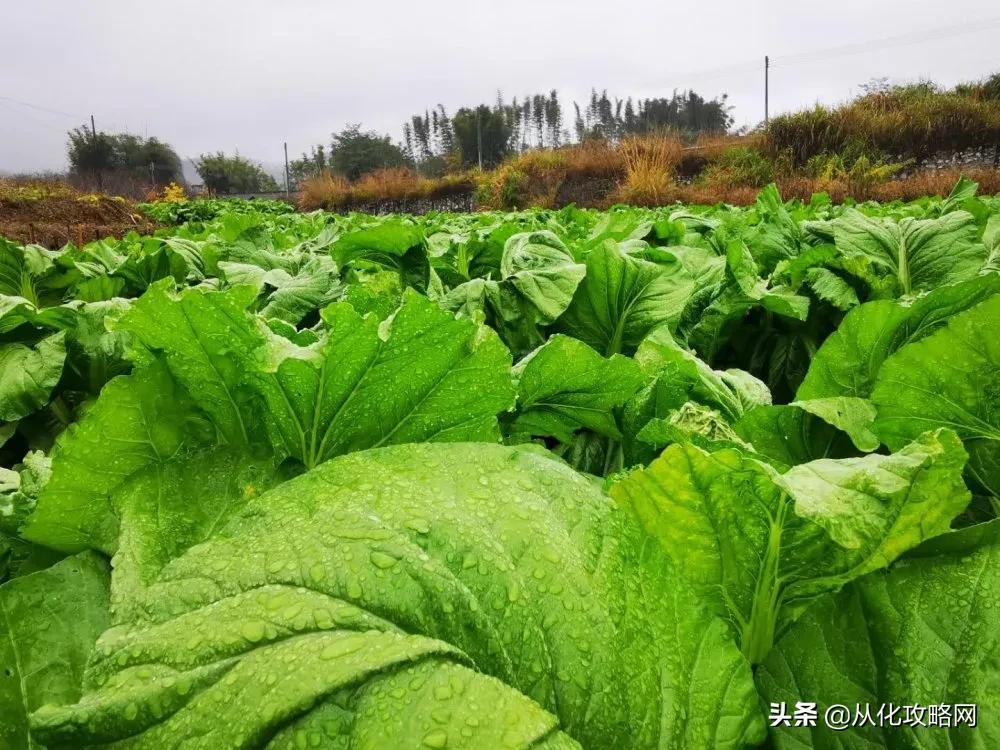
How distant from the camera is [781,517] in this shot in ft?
2.12

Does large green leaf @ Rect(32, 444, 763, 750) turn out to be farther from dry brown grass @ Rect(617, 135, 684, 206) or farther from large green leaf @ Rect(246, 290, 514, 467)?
dry brown grass @ Rect(617, 135, 684, 206)

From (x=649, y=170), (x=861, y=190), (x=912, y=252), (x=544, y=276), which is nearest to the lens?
(x=544, y=276)

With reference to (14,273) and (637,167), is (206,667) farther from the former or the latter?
(637,167)

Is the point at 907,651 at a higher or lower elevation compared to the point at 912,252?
lower

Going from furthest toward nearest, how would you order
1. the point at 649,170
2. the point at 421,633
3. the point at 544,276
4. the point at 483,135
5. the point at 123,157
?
1. the point at 123,157
2. the point at 483,135
3. the point at 649,170
4. the point at 544,276
5. the point at 421,633

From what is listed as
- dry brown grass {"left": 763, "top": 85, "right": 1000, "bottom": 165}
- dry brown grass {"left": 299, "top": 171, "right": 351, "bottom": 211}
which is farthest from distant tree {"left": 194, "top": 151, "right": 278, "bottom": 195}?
dry brown grass {"left": 763, "top": 85, "right": 1000, "bottom": 165}

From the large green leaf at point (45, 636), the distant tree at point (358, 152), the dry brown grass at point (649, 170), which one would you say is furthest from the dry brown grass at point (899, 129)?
the distant tree at point (358, 152)

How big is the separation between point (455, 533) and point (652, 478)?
198 mm

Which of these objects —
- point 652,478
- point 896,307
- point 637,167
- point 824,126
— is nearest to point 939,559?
point 652,478

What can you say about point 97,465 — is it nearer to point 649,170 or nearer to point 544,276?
point 544,276

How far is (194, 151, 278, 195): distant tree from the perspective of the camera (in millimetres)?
44219

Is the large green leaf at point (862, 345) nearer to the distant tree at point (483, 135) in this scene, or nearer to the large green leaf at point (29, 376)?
the large green leaf at point (29, 376)

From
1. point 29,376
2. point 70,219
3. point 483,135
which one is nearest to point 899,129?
point 70,219

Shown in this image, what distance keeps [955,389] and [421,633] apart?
2.58 ft
